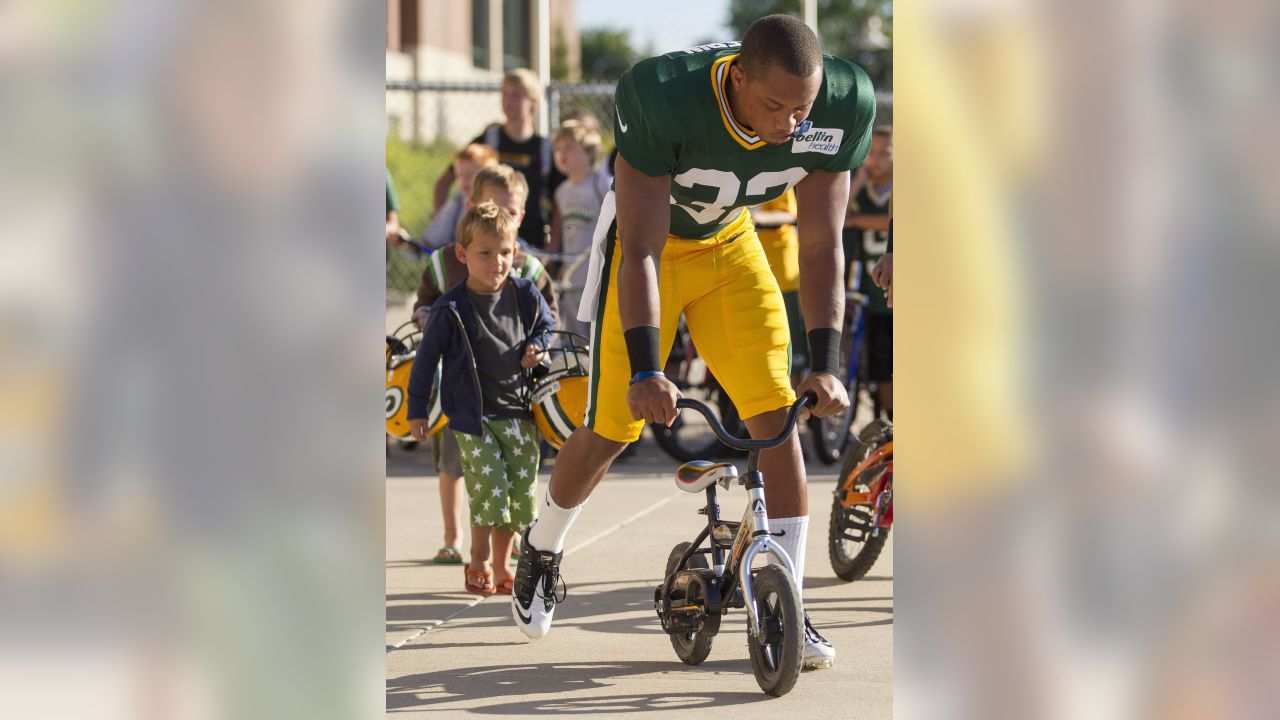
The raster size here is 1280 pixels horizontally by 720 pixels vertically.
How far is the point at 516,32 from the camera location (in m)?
58.3

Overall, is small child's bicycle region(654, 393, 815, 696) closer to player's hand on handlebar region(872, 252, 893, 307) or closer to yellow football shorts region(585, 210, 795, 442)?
yellow football shorts region(585, 210, 795, 442)

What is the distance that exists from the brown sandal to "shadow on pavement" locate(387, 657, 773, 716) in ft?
3.82

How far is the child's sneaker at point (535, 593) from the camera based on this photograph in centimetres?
498

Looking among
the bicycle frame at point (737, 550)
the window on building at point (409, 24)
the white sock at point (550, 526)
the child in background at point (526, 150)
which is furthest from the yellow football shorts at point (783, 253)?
the window on building at point (409, 24)

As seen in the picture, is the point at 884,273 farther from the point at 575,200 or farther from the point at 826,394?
the point at 575,200

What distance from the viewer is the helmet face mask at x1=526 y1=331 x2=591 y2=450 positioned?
234 inches

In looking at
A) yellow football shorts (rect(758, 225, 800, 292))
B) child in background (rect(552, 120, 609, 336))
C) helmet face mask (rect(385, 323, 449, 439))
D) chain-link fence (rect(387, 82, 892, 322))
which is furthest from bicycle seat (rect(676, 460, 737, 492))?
child in background (rect(552, 120, 609, 336))
